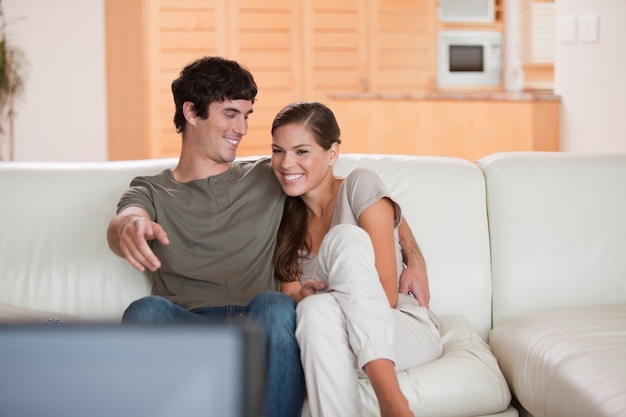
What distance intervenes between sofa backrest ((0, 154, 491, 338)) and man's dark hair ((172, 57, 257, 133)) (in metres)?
0.25

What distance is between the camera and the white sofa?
88.7 inches

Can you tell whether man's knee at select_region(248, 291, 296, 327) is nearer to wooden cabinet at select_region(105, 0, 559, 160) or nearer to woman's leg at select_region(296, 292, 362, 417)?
woman's leg at select_region(296, 292, 362, 417)

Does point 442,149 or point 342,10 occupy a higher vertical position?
point 342,10

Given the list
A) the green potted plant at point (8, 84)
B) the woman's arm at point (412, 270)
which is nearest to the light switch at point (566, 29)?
the woman's arm at point (412, 270)

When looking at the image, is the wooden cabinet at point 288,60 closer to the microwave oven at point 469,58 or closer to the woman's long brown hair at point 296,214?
the microwave oven at point 469,58

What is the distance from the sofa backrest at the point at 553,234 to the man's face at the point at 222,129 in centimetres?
77

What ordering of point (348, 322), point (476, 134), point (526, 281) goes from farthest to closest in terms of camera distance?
point (476, 134), point (526, 281), point (348, 322)

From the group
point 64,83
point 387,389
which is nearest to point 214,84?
point 387,389

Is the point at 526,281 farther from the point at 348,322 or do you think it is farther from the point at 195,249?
the point at 195,249

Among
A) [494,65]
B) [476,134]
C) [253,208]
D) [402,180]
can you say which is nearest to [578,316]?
[402,180]

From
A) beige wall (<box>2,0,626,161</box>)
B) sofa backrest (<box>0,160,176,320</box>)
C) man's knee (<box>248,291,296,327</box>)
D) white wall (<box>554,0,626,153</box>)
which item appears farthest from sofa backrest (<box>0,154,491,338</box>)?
beige wall (<box>2,0,626,161</box>)

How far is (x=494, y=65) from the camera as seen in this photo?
23.6ft

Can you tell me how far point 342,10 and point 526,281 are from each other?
14.9 feet

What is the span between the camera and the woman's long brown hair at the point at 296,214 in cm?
207
